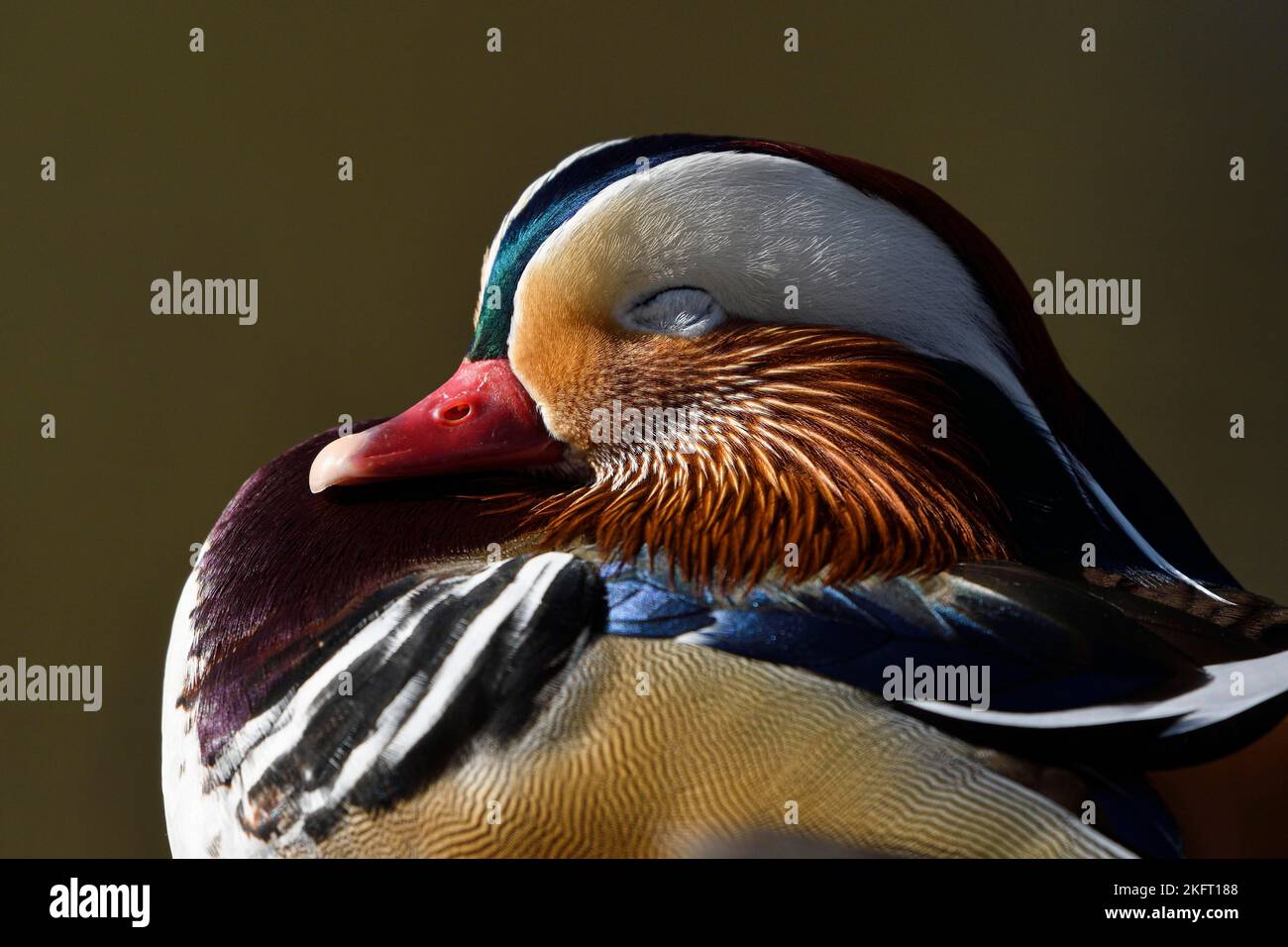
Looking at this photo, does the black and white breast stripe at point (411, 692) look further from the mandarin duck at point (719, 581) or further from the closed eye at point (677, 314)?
the closed eye at point (677, 314)

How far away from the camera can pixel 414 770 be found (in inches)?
20.1

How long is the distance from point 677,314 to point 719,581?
→ 129mm

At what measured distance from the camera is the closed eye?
589 millimetres

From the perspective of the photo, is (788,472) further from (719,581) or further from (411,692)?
(411,692)

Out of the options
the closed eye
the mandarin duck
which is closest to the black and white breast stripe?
the mandarin duck

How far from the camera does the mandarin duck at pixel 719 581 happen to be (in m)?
0.50

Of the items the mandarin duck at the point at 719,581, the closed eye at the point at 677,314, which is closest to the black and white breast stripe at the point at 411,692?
the mandarin duck at the point at 719,581

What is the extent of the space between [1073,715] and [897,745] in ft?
0.23

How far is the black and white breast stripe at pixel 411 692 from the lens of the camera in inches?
20.2

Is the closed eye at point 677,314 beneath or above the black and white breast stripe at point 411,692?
above

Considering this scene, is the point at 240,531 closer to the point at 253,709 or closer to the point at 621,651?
the point at 253,709

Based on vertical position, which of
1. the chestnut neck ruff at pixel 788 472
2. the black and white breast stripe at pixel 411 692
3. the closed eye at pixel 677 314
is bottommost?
the black and white breast stripe at pixel 411 692

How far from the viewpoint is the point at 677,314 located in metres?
0.59

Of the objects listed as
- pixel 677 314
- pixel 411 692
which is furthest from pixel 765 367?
pixel 411 692
